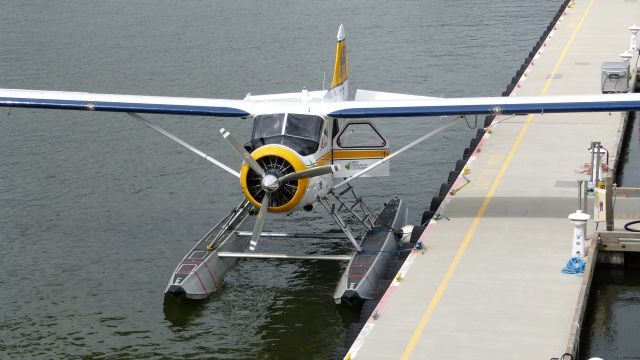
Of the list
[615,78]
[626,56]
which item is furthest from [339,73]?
[626,56]

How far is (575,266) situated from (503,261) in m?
1.46

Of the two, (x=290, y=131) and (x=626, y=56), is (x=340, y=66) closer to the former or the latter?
(x=290, y=131)

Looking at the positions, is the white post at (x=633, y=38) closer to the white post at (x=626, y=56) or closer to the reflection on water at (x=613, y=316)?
the white post at (x=626, y=56)

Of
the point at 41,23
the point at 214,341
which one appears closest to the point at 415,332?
the point at 214,341

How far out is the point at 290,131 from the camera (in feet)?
78.0

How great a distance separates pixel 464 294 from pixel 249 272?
267 inches

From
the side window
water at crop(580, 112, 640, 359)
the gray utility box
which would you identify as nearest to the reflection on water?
water at crop(580, 112, 640, 359)

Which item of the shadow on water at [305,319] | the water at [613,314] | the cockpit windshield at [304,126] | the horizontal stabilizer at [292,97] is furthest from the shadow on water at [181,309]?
the water at [613,314]

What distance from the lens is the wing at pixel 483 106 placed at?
78.6 ft

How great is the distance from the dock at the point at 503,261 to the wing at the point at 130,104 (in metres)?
5.07

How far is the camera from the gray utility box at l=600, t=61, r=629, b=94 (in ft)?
112

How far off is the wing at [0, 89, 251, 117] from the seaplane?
0.9 inches

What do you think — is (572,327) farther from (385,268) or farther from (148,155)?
(148,155)

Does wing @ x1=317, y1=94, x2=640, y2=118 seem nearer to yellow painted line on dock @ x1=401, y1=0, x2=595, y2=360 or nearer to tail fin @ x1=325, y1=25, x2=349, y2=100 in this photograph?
yellow painted line on dock @ x1=401, y1=0, x2=595, y2=360
